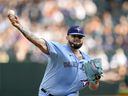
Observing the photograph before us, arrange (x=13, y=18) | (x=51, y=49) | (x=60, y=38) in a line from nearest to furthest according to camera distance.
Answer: (x=13, y=18), (x=51, y=49), (x=60, y=38)

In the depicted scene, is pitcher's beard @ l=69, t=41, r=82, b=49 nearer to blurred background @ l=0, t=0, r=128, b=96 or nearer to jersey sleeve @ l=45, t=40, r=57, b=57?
jersey sleeve @ l=45, t=40, r=57, b=57

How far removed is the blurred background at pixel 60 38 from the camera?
12.2 m

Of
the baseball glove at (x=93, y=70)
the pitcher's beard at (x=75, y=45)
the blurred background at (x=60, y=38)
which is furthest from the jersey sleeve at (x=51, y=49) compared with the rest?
the blurred background at (x=60, y=38)

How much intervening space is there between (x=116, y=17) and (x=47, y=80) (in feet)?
32.6

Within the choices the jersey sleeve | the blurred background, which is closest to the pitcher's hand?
the jersey sleeve

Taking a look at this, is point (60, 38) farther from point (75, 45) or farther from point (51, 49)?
point (51, 49)

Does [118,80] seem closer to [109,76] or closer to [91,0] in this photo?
[109,76]

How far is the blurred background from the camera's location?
1216 centimetres

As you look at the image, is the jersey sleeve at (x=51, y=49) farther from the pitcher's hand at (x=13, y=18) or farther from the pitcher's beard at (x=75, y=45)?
the pitcher's hand at (x=13, y=18)

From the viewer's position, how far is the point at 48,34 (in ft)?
48.8

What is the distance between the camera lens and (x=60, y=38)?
14727mm

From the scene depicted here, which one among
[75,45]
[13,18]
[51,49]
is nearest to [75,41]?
[75,45]

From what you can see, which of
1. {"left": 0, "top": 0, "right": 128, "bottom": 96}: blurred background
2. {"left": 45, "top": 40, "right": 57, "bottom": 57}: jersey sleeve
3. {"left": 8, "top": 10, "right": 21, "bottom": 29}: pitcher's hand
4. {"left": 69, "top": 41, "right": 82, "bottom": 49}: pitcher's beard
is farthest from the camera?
{"left": 0, "top": 0, "right": 128, "bottom": 96}: blurred background

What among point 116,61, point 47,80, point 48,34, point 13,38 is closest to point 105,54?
point 116,61
